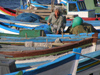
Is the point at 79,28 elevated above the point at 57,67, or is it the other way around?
the point at 79,28

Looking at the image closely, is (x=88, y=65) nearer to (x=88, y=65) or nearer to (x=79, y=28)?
(x=88, y=65)

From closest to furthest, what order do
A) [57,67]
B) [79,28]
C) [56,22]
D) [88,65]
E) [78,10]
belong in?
[57,67] < [88,65] < [56,22] < [79,28] < [78,10]

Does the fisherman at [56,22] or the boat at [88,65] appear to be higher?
the fisherman at [56,22]

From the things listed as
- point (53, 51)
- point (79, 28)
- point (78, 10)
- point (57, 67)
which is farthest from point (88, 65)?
point (78, 10)

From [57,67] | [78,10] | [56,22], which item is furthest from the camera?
[78,10]

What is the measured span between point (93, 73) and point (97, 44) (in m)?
1.47

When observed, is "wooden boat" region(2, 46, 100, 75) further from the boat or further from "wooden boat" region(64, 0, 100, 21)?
"wooden boat" region(64, 0, 100, 21)

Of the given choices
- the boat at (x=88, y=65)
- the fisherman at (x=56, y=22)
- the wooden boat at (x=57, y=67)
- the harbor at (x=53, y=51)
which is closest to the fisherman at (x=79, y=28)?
the harbor at (x=53, y=51)

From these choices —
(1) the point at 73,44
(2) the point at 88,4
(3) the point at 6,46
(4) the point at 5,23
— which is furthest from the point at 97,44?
(2) the point at 88,4

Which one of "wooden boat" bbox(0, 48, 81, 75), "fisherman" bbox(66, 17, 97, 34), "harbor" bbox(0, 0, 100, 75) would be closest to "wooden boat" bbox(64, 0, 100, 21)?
"fisherman" bbox(66, 17, 97, 34)

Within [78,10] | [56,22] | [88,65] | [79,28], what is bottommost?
[88,65]

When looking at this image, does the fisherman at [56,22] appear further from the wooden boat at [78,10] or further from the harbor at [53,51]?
the wooden boat at [78,10]

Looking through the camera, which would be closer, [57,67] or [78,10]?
[57,67]

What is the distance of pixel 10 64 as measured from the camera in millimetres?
6891
